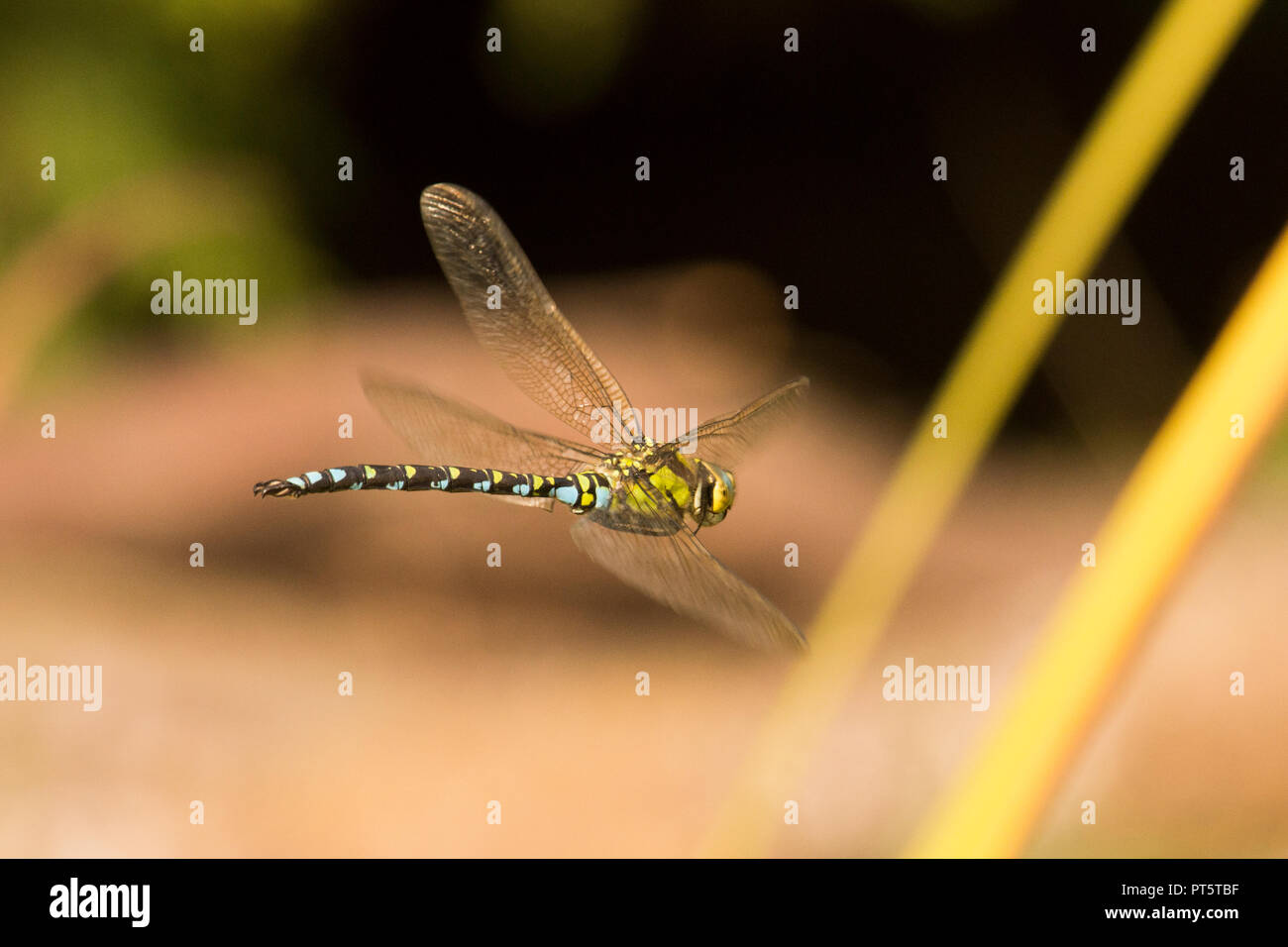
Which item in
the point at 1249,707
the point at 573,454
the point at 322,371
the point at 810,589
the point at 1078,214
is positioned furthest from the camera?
the point at 322,371

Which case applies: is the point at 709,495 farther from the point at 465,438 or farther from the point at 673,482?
the point at 465,438

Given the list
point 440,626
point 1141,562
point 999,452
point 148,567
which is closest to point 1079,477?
point 999,452

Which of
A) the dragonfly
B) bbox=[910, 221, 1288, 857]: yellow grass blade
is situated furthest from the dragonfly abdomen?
bbox=[910, 221, 1288, 857]: yellow grass blade

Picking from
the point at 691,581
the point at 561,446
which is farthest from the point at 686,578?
the point at 561,446

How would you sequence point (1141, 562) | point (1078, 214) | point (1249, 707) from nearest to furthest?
1. point (1141, 562)
2. point (1078, 214)
3. point (1249, 707)

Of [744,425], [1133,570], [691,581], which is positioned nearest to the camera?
[1133,570]

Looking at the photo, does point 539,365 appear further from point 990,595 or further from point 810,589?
point 990,595

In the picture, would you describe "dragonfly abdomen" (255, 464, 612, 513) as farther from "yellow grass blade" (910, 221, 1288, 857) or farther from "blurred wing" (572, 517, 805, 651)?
"yellow grass blade" (910, 221, 1288, 857)
